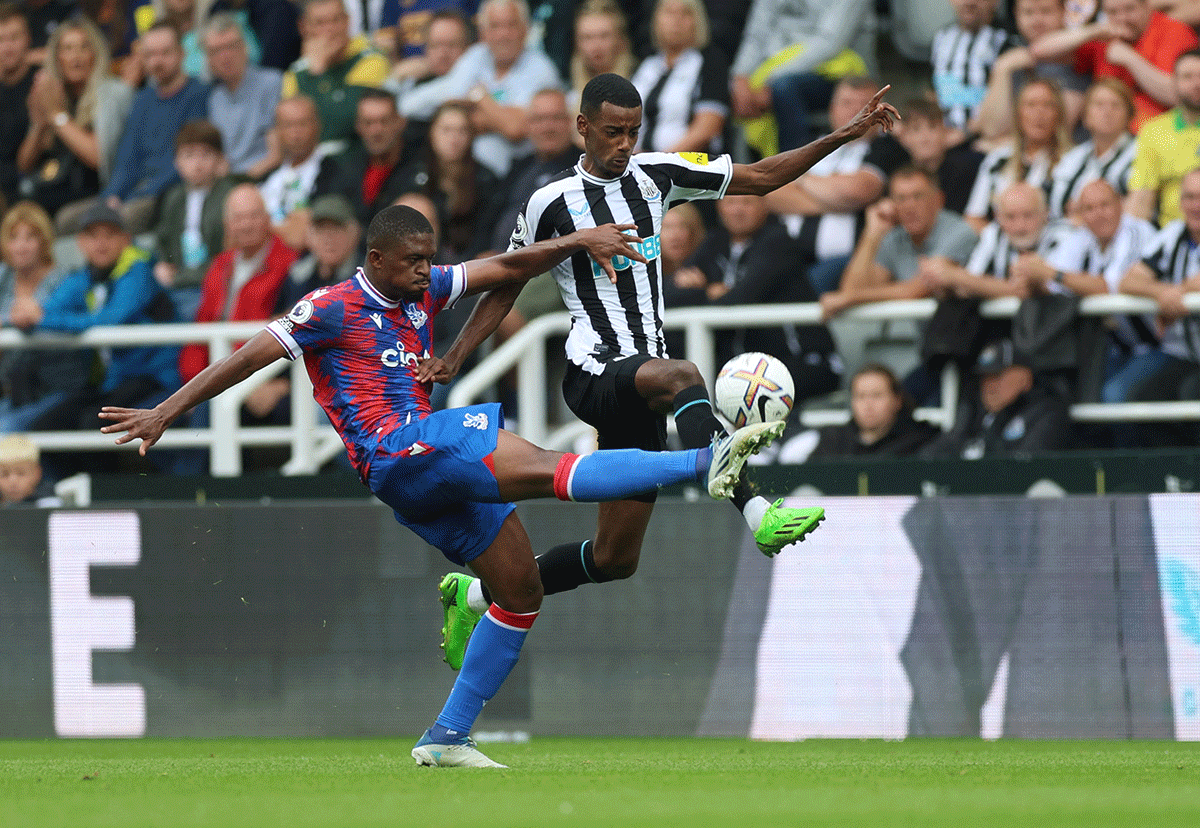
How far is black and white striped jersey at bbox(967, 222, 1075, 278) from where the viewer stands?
418 inches

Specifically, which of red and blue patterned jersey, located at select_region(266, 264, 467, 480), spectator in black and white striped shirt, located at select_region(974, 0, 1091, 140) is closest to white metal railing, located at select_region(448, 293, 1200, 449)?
spectator in black and white striped shirt, located at select_region(974, 0, 1091, 140)

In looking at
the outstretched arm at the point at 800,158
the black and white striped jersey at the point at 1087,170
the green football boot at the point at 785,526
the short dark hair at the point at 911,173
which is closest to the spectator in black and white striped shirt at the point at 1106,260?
the black and white striped jersey at the point at 1087,170

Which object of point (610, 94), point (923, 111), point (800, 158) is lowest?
point (800, 158)

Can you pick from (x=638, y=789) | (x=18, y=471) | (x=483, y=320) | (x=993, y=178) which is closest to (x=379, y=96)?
(x=18, y=471)

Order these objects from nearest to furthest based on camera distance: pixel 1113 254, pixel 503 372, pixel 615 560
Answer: pixel 615 560 < pixel 1113 254 < pixel 503 372

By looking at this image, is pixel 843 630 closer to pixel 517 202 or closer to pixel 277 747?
pixel 277 747

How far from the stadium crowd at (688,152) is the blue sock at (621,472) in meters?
3.81

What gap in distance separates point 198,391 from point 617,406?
1680mm

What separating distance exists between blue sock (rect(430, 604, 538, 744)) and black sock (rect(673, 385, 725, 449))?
1128 mm

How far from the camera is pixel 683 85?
12.0m

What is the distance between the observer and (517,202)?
39.0 feet

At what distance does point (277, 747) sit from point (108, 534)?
5.51 ft

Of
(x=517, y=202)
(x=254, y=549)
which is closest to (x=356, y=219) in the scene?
(x=517, y=202)

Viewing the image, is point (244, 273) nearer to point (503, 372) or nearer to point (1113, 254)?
point (503, 372)
